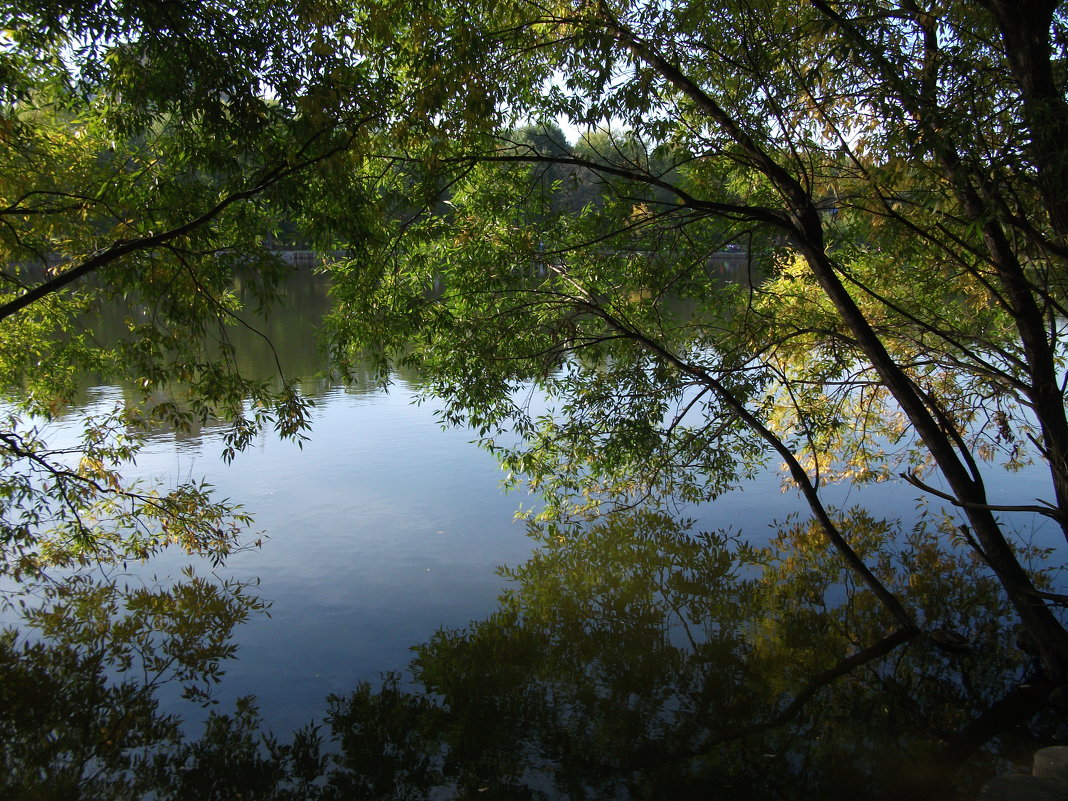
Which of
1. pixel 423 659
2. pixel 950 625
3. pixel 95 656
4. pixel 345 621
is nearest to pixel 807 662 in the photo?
pixel 950 625

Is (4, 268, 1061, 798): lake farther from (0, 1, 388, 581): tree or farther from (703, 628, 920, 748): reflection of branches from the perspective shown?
(703, 628, 920, 748): reflection of branches

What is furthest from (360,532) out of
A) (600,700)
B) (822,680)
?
(822,680)

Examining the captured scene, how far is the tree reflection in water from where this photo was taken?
4363 millimetres

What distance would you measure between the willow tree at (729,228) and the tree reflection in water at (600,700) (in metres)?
0.51

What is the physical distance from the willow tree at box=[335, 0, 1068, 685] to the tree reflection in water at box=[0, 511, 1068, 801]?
508 mm

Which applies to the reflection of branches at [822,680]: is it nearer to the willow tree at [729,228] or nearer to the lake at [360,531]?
the willow tree at [729,228]

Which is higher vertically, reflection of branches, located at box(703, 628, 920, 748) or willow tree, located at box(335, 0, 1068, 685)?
willow tree, located at box(335, 0, 1068, 685)

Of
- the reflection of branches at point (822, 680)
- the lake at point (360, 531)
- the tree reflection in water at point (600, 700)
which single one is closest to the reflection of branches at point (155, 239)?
the lake at point (360, 531)

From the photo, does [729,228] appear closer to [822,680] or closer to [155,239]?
→ [822,680]

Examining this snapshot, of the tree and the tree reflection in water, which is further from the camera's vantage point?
the tree

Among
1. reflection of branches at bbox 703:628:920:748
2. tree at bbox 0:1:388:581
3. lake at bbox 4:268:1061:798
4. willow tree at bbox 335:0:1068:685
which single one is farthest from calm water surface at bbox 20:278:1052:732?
reflection of branches at bbox 703:628:920:748

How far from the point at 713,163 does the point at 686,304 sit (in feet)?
54.8

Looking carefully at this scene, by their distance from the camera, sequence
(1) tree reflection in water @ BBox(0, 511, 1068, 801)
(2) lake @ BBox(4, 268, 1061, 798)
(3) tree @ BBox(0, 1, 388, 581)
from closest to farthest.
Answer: (1) tree reflection in water @ BBox(0, 511, 1068, 801), (3) tree @ BBox(0, 1, 388, 581), (2) lake @ BBox(4, 268, 1061, 798)

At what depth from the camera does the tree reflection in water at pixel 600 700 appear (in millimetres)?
4363
